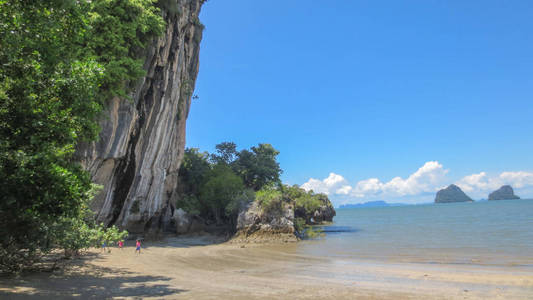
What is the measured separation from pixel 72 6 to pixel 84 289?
30.3ft

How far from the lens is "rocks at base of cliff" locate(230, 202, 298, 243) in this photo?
33.8 m

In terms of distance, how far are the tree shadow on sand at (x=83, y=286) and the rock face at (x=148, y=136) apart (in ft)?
29.4

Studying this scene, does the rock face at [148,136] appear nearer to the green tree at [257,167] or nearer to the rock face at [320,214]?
the green tree at [257,167]

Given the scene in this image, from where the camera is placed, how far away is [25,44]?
715cm

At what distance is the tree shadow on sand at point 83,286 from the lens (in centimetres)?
908

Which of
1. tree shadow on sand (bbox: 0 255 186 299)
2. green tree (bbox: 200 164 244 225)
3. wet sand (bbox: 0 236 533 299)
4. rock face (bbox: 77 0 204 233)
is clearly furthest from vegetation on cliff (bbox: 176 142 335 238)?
tree shadow on sand (bbox: 0 255 186 299)

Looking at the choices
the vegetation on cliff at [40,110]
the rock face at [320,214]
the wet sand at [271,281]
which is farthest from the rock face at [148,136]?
the rock face at [320,214]

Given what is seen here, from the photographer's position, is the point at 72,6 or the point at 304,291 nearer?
the point at 72,6

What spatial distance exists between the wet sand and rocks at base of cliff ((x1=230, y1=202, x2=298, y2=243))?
13.2m

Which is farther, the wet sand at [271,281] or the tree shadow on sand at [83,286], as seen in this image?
the wet sand at [271,281]

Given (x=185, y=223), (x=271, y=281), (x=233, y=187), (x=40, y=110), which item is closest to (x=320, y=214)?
(x=233, y=187)

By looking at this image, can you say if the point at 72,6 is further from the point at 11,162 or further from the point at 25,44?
the point at 11,162

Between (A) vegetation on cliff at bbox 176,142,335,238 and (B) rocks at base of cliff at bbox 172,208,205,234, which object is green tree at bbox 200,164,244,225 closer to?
(A) vegetation on cliff at bbox 176,142,335,238

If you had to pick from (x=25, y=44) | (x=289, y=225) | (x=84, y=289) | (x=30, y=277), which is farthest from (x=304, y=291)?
(x=289, y=225)
